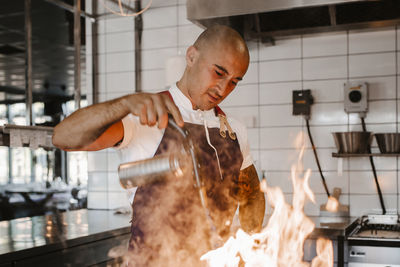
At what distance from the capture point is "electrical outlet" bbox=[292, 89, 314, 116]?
3564 millimetres

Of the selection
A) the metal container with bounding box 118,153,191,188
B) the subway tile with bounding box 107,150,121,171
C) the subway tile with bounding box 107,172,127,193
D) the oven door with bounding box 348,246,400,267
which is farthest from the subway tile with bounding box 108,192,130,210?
the metal container with bounding box 118,153,191,188

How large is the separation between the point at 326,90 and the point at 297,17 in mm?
763

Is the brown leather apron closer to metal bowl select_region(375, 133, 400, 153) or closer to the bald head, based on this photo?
the bald head

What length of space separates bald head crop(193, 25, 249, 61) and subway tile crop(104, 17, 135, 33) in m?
2.73

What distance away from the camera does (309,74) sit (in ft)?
12.0

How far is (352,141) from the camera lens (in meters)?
3.34

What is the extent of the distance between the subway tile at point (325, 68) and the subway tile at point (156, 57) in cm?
115

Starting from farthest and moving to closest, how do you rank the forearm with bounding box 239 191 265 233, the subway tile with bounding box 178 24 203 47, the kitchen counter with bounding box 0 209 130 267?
the subway tile with bounding box 178 24 203 47, the kitchen counter with bounding box 0 209 130 267, the forearm with bounding box 239 191 265 233

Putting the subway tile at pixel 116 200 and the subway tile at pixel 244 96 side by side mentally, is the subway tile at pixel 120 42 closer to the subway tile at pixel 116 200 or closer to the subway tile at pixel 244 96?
the subway tile at pixel 244 96

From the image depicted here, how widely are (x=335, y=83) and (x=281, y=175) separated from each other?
83cm

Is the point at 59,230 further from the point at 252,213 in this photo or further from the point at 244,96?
the point at 244,96

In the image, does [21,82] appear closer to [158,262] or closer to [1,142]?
[1,142]

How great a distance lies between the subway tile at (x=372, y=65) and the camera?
11.5 feet

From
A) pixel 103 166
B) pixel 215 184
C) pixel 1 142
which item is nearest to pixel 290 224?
pixel 215 184
